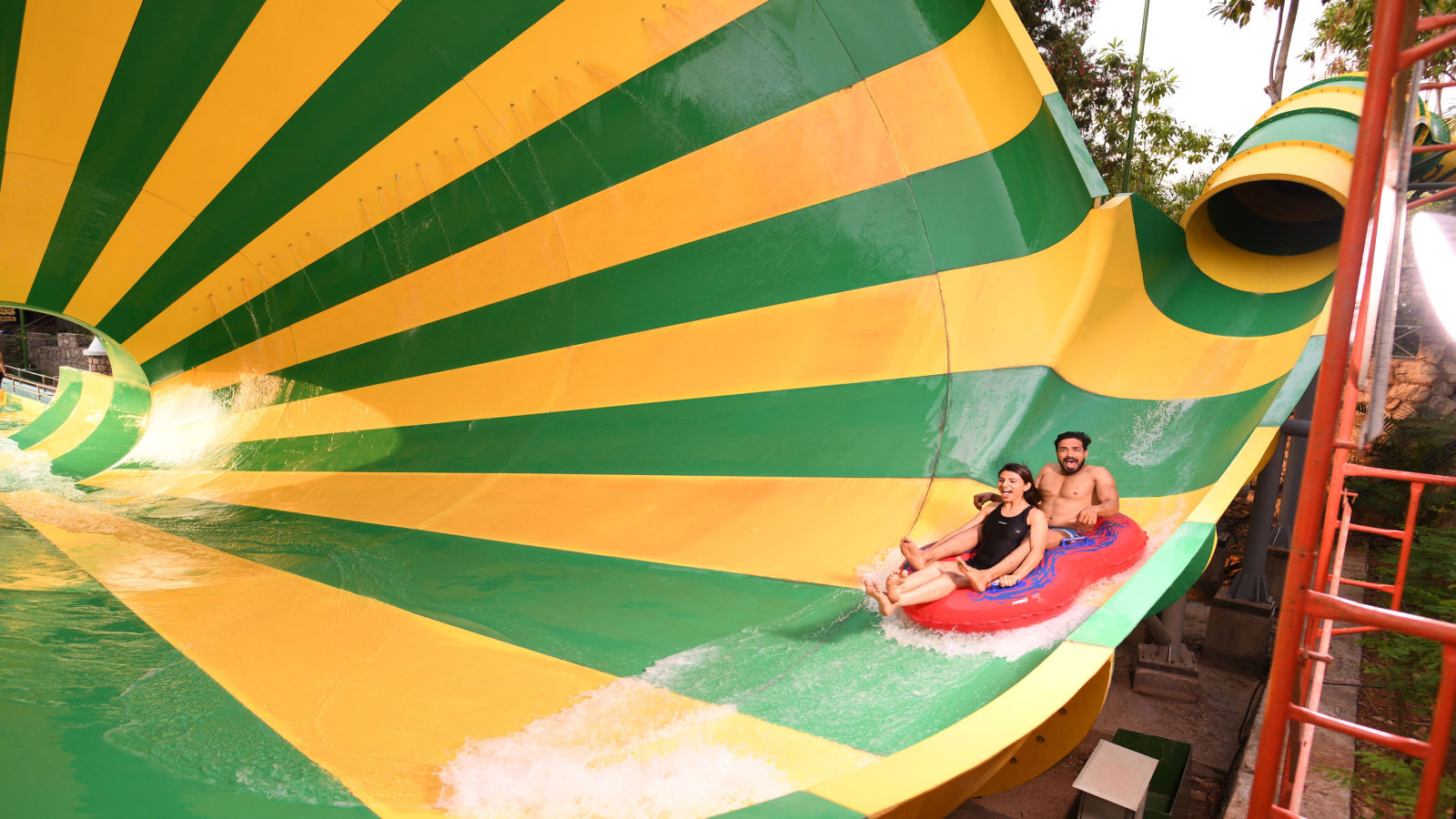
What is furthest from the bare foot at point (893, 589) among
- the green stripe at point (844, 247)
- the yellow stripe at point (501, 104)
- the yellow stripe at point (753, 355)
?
the yellow stripe at point (501, 104)

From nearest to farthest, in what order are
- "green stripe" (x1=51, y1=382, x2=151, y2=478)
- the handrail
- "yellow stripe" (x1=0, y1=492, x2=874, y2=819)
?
"yellow stripe" (x1=0, y1=492, x2=874, y2=819) < "green stripe" (x1=51, y1=382, x2=151, y2=478) < the handrail

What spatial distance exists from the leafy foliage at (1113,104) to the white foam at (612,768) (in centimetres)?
895

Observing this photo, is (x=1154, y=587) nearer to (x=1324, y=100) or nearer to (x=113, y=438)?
(x=1324, y=100)

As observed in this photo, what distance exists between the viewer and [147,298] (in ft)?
15.3

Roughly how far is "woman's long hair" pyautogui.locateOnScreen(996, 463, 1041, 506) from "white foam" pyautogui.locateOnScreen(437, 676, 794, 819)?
139 centimetres

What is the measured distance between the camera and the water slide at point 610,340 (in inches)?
98.4

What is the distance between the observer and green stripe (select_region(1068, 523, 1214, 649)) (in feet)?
7.43

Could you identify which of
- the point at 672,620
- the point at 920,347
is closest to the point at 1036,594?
the point at 672,620

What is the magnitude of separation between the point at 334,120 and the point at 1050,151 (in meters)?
3.32

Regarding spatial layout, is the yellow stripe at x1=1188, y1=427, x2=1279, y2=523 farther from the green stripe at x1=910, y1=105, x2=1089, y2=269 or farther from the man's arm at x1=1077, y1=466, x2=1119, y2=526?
the green stripe at x1=910, y1=105, x2=1089, y2=269

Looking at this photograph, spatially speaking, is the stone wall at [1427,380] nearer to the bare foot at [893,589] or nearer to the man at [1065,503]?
the man at [1065,503]

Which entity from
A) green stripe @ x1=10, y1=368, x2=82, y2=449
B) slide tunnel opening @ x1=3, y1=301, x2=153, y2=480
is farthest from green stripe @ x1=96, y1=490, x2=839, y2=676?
green stripe @ x1=10, y1=368, x2=82, y2=449

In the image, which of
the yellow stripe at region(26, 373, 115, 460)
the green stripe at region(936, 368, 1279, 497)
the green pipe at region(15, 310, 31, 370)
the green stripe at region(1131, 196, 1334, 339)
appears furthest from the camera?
the green pipe at region(15, 310, 31, 370)

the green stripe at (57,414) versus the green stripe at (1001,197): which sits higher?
the green stripe at (1001,197)
